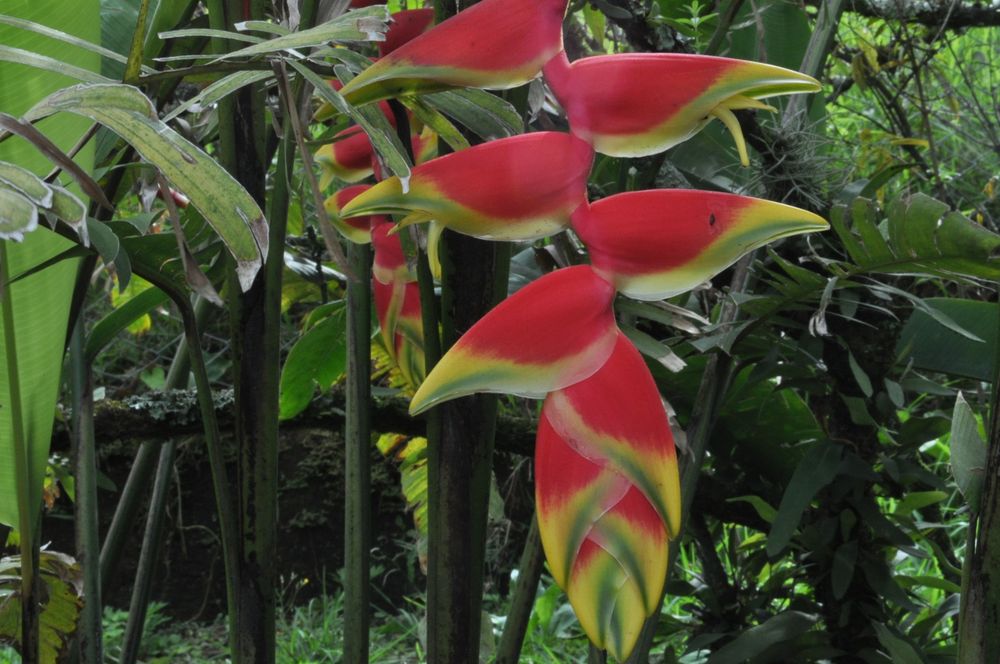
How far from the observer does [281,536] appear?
1.92 metres

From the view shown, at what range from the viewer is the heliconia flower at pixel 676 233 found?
0.85 feet

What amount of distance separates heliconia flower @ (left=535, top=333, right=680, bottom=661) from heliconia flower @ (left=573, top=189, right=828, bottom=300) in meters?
0.02

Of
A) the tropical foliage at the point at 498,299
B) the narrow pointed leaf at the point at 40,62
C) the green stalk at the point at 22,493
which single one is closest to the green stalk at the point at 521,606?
the tropical foliage at the point at 498,299

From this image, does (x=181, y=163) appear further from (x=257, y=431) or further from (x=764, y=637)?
(x=764, y=637)

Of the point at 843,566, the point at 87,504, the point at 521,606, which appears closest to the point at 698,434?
the point at 521,606

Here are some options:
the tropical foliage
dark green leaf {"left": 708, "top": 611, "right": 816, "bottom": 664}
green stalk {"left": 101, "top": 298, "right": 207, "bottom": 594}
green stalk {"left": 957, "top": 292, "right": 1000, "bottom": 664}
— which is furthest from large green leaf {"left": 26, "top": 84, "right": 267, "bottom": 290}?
dark green leaf {"left": 708, "top": 611, "right": 816, "bottom": 664}

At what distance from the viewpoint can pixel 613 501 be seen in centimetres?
26

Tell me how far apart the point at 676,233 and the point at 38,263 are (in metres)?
0.30

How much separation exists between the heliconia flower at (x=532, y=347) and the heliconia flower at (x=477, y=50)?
60mm

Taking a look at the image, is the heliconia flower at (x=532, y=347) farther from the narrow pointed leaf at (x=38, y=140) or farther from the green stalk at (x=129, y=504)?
the green stalk at (x=129, y=504)

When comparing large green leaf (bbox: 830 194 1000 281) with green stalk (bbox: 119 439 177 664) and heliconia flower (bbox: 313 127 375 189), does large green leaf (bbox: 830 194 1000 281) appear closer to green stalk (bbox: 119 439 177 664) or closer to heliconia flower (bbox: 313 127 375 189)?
heliconia flower (bbox: 313 127 375 189)

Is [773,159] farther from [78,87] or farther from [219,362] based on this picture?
[219,362]

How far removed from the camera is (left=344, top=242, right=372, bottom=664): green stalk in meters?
0.49

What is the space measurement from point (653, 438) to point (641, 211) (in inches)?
2.4
